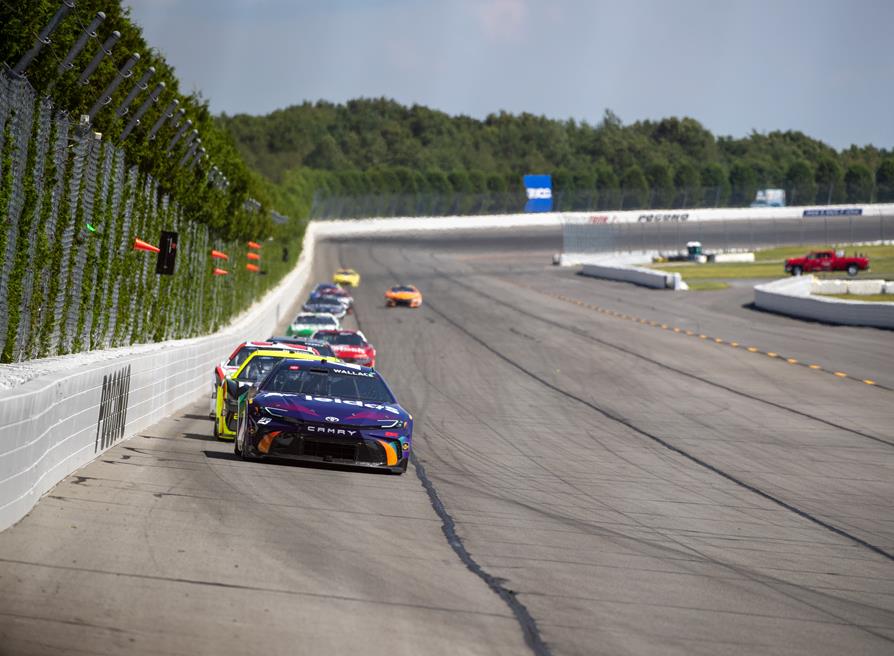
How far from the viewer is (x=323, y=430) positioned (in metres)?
14.4

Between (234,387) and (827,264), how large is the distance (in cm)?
6733

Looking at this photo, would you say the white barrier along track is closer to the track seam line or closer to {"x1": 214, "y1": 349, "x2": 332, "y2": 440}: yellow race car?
{"x1": 214, "y1": 349, "x2": 332, "y2": 440}: yellow race car

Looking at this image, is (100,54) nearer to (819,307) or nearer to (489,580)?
(489,580)

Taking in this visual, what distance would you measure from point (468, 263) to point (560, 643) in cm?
9832

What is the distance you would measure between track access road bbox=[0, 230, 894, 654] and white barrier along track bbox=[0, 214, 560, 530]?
24 cm

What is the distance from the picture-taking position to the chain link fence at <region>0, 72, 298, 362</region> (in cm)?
1503

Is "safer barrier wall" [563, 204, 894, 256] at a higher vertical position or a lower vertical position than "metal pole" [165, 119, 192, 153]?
higher

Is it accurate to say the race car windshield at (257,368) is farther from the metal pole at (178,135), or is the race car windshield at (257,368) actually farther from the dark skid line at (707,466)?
the metal pole at (178,135)

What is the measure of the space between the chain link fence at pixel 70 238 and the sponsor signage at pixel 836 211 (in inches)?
4524

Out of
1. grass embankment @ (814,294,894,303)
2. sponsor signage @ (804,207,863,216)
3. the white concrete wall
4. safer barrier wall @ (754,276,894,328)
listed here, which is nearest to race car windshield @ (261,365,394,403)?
safer barrier wall @ (754,276,894,328)

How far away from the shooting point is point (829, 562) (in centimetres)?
1065

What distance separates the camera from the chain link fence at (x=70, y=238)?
15.0 m

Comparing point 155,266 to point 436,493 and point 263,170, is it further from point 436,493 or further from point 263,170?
point 263,170

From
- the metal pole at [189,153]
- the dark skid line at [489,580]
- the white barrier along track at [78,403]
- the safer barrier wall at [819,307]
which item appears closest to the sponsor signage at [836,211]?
the safer barrier wall at [819,307]
